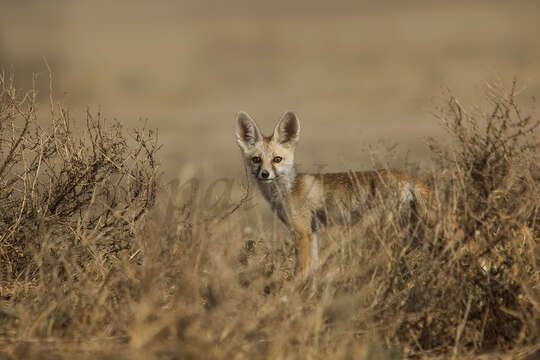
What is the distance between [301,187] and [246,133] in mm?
1000

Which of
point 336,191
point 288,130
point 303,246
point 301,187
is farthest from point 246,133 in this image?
point 303,246

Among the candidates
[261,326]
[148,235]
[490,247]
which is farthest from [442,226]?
[148,235]

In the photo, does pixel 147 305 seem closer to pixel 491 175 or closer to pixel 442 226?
pixel 442 226

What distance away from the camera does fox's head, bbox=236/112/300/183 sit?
6539 mm

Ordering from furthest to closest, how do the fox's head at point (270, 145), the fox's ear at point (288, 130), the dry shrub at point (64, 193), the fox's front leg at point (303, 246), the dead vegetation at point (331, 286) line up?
the fox's ear at point (288, 130) < the fox's head at point (270, 145) < the fox's front leg at point (303, 246) < the dry shrub at point (64, 193) < the dead vegetation at point (331, 286)

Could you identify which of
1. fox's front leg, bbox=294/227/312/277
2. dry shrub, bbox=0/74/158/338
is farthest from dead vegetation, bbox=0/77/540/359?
fox's front leg, bbox=294/227/312/277

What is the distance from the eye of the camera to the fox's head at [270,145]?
6539mm

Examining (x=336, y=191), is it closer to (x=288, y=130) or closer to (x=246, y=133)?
(x=288, y=130)

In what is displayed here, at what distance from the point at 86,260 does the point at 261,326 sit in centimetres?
212

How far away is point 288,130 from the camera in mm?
6809

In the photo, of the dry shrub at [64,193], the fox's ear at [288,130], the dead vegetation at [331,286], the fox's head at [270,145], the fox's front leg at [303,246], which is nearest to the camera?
the dead vegetation at [331,286]

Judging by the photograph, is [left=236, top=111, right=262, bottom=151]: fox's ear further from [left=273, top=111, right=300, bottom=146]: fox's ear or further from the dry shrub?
the dry shrub

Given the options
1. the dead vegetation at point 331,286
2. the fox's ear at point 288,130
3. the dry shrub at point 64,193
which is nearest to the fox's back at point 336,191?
the fox's ear at point 288,130

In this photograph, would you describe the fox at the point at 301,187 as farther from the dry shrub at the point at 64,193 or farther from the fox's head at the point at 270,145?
the dry shrub at the point at 64,193
